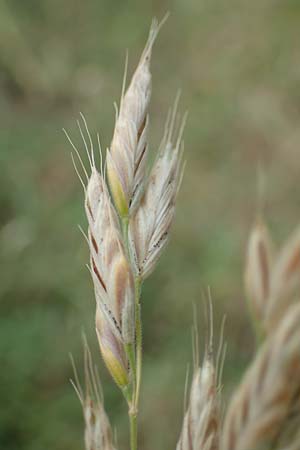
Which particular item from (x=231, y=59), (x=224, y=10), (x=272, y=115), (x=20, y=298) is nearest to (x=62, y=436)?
(x=20, y=298)

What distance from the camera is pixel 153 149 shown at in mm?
3330

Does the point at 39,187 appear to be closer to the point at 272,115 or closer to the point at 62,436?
the point at 272,115

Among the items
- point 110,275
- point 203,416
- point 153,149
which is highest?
point 153,149

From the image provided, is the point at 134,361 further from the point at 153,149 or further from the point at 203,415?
the point at 153,149

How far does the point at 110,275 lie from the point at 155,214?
0.10 metres

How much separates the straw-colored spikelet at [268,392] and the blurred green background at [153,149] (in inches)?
33.7

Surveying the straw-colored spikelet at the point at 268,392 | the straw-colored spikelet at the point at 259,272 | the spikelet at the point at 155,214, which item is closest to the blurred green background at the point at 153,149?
the straw-colored spikelet at the point at 259,272

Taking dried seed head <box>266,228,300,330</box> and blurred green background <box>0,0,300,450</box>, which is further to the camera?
blurred green background <box>0,0,300,450</box>

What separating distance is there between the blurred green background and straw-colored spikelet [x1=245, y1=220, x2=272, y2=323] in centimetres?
63

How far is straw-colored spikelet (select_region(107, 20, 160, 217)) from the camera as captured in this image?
0.92m

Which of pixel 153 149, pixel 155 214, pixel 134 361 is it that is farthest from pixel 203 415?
pixel 153 149

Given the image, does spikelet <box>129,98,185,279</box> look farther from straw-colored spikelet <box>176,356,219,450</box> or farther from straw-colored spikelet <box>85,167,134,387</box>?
straw-colored spikelet <box>176,356,219,450</box>

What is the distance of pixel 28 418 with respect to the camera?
6.84ft

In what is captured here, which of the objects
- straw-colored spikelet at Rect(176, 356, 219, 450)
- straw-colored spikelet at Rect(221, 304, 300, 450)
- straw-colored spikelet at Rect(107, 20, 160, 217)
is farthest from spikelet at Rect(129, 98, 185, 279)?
straw-colored spikelet at Rect(221, 304, 300, 450)
